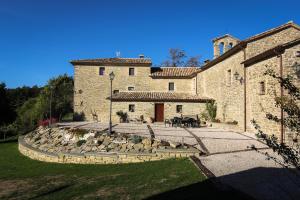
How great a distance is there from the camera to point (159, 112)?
27.9m

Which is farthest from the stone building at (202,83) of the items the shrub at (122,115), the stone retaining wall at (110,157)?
the stone retaining wall at (110,157)

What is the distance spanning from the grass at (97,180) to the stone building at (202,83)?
7.59 m

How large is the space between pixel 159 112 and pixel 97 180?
18.1 m

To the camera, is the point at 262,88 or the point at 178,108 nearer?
the point at 262,88

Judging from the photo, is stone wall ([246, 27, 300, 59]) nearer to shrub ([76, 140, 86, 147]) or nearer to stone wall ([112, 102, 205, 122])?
stone wall ([112, 102, 205, 122])

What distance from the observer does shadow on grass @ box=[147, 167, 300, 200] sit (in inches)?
277

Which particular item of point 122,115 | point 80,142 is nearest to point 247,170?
point 80,142

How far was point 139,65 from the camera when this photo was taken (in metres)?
31.5

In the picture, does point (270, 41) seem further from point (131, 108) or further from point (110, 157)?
point (131, 108)

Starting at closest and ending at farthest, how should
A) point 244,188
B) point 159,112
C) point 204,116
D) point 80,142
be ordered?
1. point 244,188
2. point 80,142
3. point 204,116
4. point 159,112

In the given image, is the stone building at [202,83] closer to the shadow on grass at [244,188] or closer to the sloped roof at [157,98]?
the sloped roof at [157,98]

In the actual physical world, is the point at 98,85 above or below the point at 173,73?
below

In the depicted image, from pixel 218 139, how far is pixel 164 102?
12163 mm

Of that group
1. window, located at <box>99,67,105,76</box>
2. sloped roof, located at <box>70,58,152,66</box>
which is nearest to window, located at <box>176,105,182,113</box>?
sloped roof, located at <box>70,58,152,66</box>
